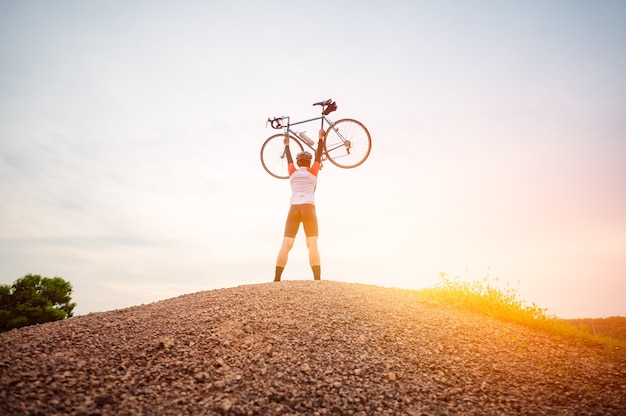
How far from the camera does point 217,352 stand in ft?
14.1

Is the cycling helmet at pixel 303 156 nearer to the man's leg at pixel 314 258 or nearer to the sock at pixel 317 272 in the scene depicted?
the man's leg at pixel 314 258

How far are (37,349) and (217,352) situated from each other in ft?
7.41

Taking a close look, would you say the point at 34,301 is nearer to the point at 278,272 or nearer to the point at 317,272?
the point at 278,272

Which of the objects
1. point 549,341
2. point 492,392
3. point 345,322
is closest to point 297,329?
point 345,322

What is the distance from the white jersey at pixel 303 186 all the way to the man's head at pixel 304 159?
11.4 inches

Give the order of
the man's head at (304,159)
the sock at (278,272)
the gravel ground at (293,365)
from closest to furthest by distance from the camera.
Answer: the gravel ground at (293,365) → the sock at (278,272) → the man's head at (304,159)

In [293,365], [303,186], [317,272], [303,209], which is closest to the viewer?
[293,365]

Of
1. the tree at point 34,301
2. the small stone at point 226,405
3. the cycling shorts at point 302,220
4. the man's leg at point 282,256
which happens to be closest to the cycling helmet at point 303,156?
the cycling shorts at point 302,220

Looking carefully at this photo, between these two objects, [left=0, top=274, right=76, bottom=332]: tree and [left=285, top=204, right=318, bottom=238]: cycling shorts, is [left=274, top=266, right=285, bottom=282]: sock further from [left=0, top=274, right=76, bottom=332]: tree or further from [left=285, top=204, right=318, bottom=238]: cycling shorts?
[left=0, top=274, right=76, bottom=332]: tree

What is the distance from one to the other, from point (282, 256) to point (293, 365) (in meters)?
4.34

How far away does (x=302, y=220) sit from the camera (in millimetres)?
8523

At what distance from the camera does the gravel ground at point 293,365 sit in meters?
3.41

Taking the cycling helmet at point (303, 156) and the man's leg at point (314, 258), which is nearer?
the man's leg at point (314, 258)

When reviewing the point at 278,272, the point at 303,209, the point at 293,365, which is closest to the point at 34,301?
the point at 278,272
